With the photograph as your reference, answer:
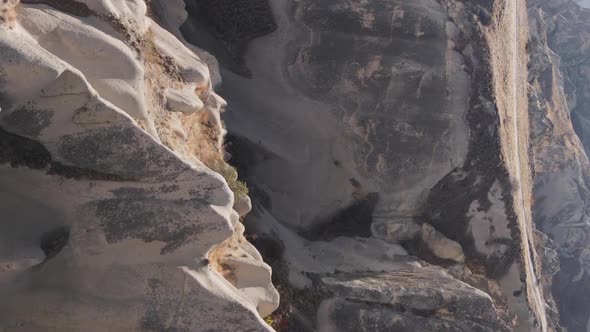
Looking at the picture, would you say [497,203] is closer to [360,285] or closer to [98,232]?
[360,285]

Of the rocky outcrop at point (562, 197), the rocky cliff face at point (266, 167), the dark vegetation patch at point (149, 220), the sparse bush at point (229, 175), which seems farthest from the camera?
the rocky outcrop at point (562, 197)

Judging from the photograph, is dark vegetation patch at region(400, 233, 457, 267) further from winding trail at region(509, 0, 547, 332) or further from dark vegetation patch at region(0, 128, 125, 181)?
dark vegetation patch at region(0, 128, 125, 181)

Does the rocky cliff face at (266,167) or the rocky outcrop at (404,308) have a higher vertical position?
the rocky cliff face at (266,167)

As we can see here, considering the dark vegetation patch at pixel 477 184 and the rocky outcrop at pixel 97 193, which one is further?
the dark vegetation patch at pixel 477 184

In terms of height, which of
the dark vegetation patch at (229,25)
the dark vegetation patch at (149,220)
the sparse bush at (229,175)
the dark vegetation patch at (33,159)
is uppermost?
the dark vegetation patch at (229,25)

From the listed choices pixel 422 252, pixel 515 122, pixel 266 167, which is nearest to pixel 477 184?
pixel 422 252

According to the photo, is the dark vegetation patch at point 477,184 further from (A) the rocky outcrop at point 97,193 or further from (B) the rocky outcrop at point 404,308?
(A) the rocky outcrop at point 97,193

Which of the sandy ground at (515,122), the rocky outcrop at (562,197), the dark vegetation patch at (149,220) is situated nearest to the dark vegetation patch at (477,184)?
the sandy ground at (515,122)
